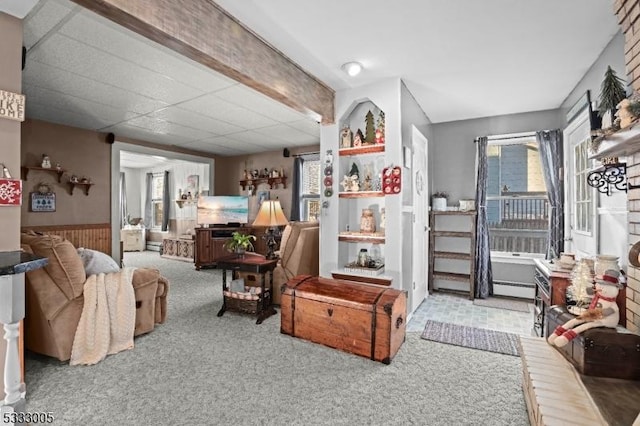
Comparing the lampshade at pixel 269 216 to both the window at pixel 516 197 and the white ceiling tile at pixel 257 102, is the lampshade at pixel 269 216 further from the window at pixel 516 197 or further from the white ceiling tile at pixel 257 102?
the window at pixel 516 197

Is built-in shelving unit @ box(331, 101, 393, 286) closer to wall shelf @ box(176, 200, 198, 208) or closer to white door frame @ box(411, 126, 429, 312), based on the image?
white door frame @ box(411, 126, 429, 312)

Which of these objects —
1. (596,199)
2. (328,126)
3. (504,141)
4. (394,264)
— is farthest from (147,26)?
(504,141)

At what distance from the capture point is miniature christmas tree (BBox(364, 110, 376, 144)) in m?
3.36

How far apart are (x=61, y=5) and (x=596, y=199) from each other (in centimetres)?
444

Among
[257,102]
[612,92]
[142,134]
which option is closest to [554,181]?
[612,92]

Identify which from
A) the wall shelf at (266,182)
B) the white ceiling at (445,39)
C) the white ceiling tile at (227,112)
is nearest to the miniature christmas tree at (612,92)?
the white ceiling at (445,39)

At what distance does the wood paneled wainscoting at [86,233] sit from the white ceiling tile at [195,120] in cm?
236

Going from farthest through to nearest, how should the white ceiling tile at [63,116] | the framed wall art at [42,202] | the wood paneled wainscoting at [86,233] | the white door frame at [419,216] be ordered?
the wood paneled wainscoting at [86,233] < the framed wall art at [42,202] < the white ceiling tile at [63,116] < the white door frame at [419,216]

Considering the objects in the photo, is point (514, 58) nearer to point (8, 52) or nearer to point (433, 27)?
point (433, 27)

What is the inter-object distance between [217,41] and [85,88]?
2.24 meters

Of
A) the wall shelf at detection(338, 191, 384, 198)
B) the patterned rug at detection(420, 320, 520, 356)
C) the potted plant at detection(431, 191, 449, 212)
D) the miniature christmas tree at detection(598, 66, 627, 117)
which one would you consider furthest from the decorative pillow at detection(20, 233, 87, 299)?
the potted plant at detection(431, 191, 449, 212)

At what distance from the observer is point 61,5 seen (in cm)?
201

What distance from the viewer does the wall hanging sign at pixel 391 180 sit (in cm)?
307

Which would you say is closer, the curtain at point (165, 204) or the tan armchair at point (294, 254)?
→ the tan armchair at point (294, 254)
